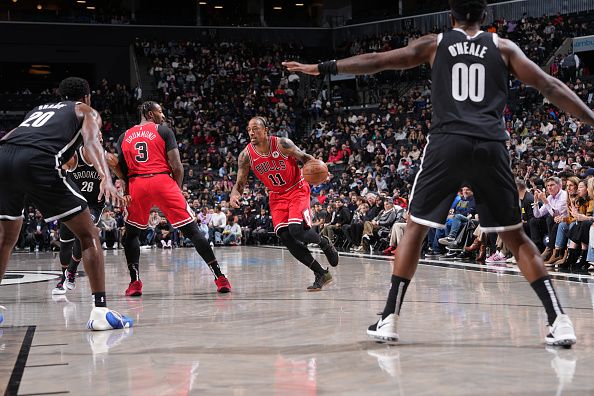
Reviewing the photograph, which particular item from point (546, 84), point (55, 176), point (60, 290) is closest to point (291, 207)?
point (60, 290)

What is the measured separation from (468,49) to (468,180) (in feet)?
2.48

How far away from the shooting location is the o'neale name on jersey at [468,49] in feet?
14.7

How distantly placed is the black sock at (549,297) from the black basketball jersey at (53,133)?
3.21 m

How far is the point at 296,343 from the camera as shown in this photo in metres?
4.81

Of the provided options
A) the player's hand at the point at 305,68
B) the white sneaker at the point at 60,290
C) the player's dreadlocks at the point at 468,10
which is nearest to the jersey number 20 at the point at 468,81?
the player's dreadlocks at the point at 468,10

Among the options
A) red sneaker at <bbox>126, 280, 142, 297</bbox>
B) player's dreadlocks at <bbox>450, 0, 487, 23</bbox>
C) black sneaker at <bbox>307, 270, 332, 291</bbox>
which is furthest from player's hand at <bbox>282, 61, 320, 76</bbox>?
red sneaker at <bbox>126, 280, 142, 297</bbox>

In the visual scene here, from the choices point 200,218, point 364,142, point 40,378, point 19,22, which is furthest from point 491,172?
point 19,22

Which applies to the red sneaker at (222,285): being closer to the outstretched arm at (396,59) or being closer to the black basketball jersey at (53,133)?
the black basketball jersey at (53,133)

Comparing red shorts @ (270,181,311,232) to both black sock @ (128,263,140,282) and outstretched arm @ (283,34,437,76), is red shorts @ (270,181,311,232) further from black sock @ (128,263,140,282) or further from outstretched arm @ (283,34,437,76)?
outstretched arm @ (283,34,437,76)

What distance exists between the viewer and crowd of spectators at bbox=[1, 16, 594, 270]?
16.2 m

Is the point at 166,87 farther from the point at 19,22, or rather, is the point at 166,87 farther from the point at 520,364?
the point at 520,364

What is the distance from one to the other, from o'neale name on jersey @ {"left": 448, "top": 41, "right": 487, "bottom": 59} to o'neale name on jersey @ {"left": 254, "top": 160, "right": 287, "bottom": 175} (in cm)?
396

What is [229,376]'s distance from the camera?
3.89 m

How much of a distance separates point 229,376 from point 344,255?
10.6m
